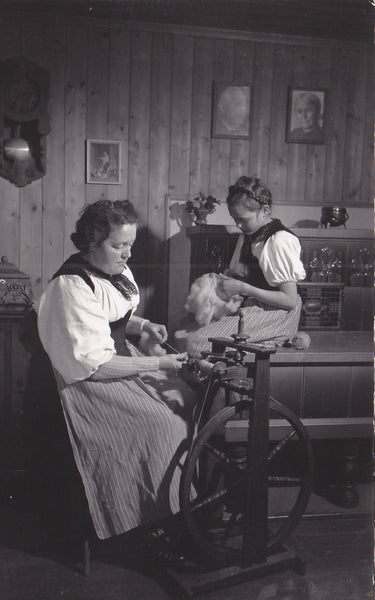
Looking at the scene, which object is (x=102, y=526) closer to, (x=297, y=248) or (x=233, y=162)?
(x=297, y=248)

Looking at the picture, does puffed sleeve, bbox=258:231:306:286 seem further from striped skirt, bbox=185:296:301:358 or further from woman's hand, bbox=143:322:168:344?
woman's hand, bbox=143:322:168:344

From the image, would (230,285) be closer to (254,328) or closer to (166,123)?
(254,328)

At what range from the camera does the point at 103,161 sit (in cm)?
308

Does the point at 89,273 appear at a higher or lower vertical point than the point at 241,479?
higher

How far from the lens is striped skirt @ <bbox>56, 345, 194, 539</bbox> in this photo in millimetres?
1921

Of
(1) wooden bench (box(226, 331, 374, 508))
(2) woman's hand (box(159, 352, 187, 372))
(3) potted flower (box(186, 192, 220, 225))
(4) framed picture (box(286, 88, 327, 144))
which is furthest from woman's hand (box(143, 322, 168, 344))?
(4) framed picture (box(286, 88, 327, 144))

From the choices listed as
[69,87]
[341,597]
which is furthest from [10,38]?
[341,597]

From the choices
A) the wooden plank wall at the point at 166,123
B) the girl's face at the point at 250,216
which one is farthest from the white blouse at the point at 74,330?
the wooden plank wall at the point at 166,123

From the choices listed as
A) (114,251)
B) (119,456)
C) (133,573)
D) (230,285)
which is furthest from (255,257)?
(133,573)

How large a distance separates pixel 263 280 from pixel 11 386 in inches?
52.2

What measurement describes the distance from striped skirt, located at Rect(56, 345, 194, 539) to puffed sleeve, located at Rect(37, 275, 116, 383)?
3.0 inches

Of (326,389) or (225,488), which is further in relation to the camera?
(326,389)

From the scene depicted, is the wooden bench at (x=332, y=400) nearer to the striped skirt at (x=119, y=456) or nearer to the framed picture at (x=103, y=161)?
the striped skirt at (x=119, y=456)

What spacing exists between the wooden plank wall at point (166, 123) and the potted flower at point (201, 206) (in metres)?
0.08
